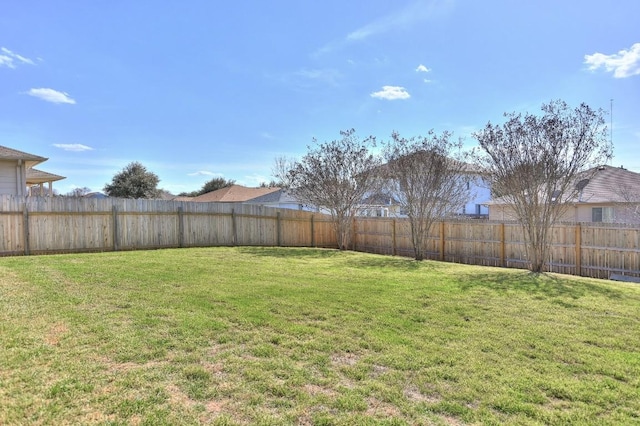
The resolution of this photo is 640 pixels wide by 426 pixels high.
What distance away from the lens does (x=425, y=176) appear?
1248 centimetres

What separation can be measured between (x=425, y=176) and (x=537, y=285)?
5.55 meters

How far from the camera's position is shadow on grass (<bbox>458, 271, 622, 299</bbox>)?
688 centimetres

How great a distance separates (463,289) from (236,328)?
4428mm

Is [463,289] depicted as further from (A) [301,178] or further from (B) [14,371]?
(A) [301,178]

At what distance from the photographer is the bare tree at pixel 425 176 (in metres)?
12.4

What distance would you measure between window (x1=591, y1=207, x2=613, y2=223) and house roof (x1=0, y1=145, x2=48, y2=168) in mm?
22702

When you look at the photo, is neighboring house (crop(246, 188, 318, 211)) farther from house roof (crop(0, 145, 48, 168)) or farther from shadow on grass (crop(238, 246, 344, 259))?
house roof (crop(0, 145, 48, 168))

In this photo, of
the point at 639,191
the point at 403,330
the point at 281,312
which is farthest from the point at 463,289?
the point at 639,191

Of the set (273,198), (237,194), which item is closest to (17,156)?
(273,198)

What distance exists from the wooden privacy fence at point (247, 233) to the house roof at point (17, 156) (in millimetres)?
2748

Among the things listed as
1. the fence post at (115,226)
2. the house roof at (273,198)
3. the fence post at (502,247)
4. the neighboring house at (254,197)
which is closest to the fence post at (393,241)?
the fence post at (502,247)

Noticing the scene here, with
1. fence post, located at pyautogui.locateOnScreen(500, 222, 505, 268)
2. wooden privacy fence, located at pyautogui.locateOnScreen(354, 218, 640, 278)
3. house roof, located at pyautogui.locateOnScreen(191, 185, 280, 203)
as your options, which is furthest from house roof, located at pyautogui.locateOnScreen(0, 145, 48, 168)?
house roof, located at pyautogui.locateOnScreen(191, 185, 280, 203)

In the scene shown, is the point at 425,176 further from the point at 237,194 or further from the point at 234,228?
the point at 237,194

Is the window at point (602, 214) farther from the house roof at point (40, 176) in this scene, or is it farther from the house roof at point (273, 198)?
the house roof at point (40, 176)
